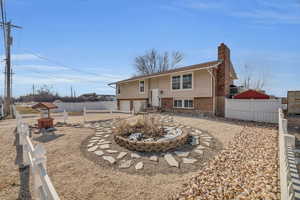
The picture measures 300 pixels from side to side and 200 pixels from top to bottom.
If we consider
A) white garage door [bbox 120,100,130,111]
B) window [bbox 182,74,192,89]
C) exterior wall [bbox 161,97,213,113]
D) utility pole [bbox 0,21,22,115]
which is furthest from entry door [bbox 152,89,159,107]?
utility pole [bbox 0,21,22,115]

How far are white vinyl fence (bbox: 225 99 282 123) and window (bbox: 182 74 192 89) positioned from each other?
11.4ft

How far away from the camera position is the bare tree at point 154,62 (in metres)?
32.9

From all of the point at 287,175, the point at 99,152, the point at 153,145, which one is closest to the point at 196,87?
the point at 153,145

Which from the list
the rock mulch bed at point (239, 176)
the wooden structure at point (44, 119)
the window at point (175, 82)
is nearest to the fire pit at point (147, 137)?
the rock mulch bed at point (239, 176)

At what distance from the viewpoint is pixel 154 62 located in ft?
111

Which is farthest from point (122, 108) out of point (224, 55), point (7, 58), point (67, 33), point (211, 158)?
point (211, 158)

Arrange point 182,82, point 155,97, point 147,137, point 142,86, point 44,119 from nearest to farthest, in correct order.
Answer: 1. point 147,137
2. point 44,119
3. point 182,82
4. point 155,97
5. point 142,86

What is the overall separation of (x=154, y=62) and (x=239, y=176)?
32.3 metres

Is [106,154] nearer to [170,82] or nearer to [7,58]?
[170,82]

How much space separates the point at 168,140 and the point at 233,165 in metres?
1.87

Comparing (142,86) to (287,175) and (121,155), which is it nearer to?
(121,155)

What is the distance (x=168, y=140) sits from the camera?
4.75m

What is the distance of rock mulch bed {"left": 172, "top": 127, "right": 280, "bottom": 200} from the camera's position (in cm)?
265

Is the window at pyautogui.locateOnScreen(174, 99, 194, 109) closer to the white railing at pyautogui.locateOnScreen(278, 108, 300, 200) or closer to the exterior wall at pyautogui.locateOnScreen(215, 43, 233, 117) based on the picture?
the exterior wall at pyautogui.locateOnScreen(215, 43, 233, 117)
